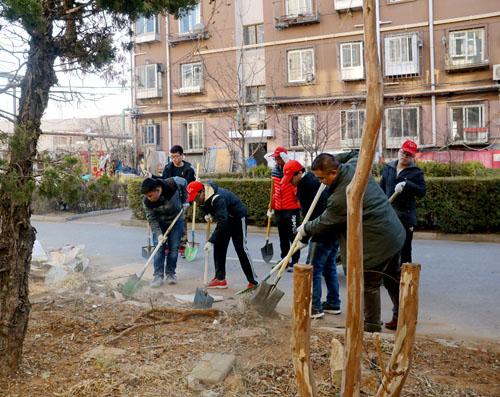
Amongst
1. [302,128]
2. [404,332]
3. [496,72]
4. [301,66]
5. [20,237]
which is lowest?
[404,332]

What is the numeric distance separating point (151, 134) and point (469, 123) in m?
15.3

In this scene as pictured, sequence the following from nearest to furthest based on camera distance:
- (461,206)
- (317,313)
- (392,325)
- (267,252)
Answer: (392,325) < (317,313) < (267,252) < (461,206)

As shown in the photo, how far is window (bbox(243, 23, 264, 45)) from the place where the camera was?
2589 cm

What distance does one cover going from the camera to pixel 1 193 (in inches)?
138

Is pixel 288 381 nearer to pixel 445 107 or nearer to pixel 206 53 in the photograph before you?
pixel 445 107

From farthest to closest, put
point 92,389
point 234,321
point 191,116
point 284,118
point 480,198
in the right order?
point 191,116, point 284,118, point 480,198, point 234,321, point 92,389

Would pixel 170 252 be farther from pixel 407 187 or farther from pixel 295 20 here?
pixel 295 20

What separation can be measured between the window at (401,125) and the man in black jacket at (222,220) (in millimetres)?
17585

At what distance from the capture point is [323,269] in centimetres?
565

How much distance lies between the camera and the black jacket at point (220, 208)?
21.1 ft

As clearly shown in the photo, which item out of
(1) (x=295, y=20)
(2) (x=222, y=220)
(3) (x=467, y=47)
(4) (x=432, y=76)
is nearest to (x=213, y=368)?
(2) (x=222, y=220)

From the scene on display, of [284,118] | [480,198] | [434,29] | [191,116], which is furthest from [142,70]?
[480,198]

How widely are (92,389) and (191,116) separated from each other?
2458 centimetres

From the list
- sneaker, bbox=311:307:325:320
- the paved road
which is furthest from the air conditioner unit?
sneaker, bbox=311:307:325:320
